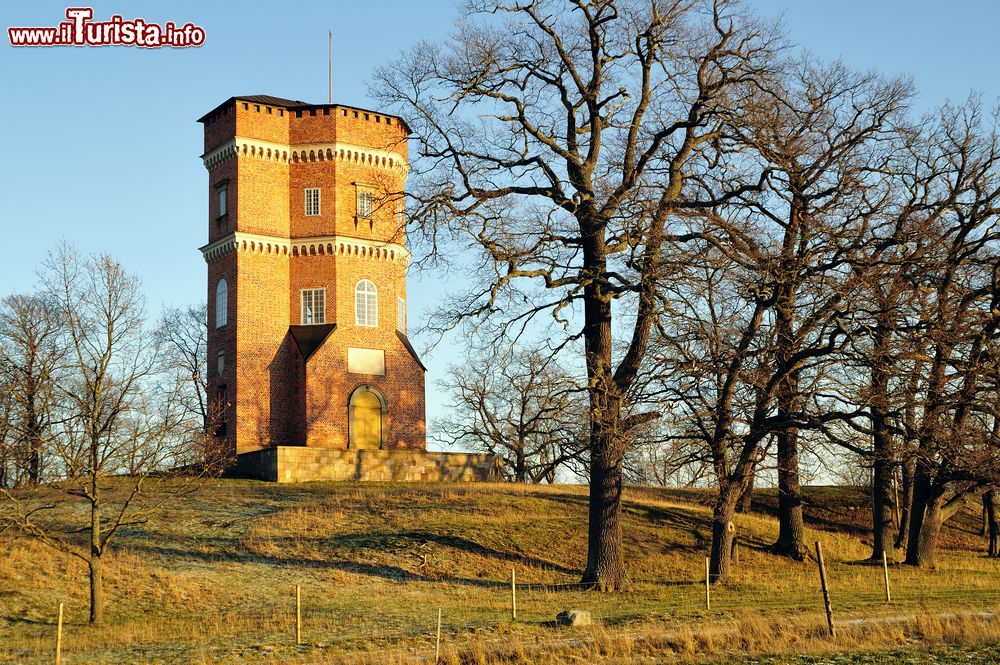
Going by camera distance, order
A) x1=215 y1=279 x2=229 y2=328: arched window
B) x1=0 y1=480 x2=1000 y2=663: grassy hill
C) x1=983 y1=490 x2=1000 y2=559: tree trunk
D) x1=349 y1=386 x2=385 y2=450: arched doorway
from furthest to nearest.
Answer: x1=215 y1=279 x2=229 y2=328: arched window → x1=349 y1=386 x2=385 y2=450: arched doorway → x1=983 y1=490 x2=1000 y2=559: tree trunk → x1=0 y1=480 x2=1000 y2=663: grassy hill

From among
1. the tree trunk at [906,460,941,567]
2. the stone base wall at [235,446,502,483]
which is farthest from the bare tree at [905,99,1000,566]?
the stone base wall at [235,446,502,483]

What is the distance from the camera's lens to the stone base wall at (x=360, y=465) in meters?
39.8

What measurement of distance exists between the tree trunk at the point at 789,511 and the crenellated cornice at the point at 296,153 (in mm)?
21516

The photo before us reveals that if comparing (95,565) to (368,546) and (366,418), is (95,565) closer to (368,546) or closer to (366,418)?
(368,546)

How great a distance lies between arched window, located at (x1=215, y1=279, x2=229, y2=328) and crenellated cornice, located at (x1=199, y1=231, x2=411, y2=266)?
1288 mm

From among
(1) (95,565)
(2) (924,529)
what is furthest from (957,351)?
(1) (95,565)

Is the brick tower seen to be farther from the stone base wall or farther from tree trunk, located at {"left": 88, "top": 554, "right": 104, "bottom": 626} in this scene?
tree trunk, located at {"left": 88, "top": 554, "right": 104, "bottom": 626}

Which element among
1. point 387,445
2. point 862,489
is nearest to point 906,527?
point 862,489

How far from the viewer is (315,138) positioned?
44.8 m

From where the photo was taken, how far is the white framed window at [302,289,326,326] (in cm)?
4394

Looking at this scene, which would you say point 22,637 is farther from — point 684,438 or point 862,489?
point 862,489

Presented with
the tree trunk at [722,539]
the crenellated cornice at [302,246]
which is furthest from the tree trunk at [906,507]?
the crenellated cornice at [302,246]

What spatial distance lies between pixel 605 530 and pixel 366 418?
19567mm

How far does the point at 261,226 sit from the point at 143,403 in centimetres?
2126
